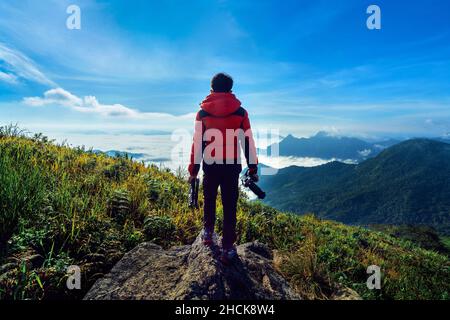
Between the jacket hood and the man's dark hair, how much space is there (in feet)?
0.51

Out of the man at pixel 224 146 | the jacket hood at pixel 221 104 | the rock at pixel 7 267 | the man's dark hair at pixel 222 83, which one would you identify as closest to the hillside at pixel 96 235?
the rock at pixel 7 267

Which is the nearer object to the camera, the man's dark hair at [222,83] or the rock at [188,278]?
the rock at [188,278]

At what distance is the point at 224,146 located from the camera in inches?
202

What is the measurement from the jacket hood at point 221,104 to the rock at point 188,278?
91.5 inches

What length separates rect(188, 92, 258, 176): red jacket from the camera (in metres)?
5.12

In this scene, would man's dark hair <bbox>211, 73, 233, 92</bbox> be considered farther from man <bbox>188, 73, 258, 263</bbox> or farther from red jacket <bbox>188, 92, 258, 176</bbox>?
red jacket <bbox>188, 92, 258, 176</bbox>

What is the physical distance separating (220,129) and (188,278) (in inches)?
93.9

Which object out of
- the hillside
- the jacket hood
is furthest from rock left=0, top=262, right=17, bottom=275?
the jacket hood

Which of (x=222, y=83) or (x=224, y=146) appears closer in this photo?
(x=224, y=146)

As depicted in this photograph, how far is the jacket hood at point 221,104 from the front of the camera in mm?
5105

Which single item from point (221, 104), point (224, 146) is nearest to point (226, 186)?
point (224, 146)

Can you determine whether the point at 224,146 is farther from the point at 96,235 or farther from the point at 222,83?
the point at 96,235

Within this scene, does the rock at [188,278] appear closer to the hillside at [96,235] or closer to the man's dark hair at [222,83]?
the hillside at [96,235]
